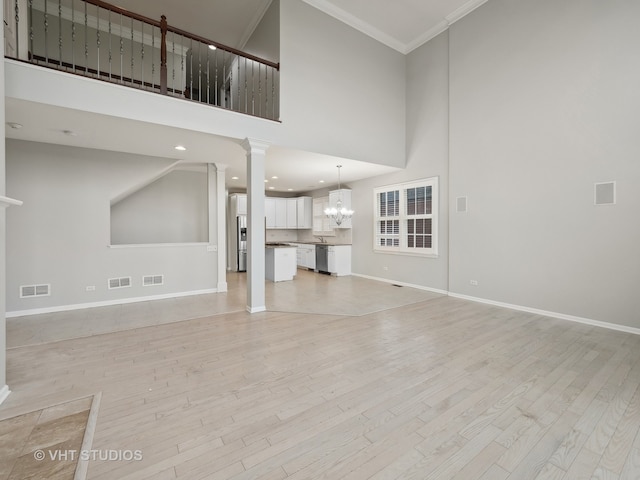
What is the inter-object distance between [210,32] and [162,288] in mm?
5648

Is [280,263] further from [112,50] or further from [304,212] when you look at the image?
[112,50]

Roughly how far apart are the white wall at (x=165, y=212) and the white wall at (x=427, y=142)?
4.79 meters

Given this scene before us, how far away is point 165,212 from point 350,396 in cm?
658

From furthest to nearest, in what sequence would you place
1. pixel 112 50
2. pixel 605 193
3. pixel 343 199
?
pixel 343 199 → pixel 112 50 → pixel 605 193

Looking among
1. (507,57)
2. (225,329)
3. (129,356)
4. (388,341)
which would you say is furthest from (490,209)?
(129,356)

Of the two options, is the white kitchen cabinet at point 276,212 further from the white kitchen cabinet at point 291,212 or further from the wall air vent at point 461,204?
the wall air vent at point 461,204

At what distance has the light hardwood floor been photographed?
152 centimetres

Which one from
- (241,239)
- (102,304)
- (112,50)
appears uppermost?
(112,50)

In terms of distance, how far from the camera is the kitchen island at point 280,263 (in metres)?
6.93

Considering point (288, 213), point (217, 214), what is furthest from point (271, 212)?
point (217, 214)

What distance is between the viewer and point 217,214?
5699 millimetres

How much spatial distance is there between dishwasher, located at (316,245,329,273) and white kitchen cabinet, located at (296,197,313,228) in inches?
57.7

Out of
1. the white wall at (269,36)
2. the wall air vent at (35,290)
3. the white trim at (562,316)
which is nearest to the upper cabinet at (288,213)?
the white wall at (269,36)

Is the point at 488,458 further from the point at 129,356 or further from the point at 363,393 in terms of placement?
the point at 129,356
